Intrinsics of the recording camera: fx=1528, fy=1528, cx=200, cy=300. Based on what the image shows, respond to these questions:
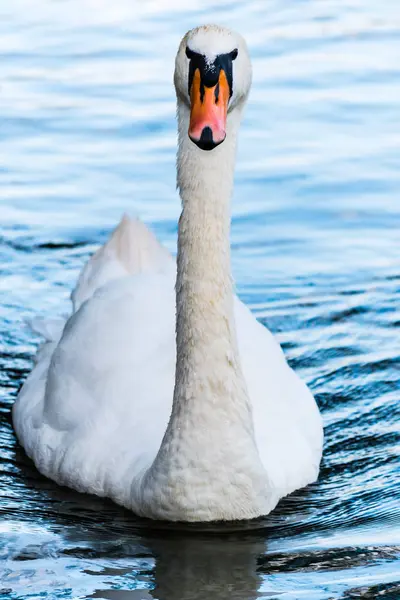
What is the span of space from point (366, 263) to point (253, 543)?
178 inches

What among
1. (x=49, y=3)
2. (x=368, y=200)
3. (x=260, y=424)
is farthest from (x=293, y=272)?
(x=49, y=3)

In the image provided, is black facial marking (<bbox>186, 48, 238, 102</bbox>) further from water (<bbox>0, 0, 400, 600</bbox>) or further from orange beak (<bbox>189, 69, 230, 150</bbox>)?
water (<bbox>0, 0, 400, 600</bbox>)

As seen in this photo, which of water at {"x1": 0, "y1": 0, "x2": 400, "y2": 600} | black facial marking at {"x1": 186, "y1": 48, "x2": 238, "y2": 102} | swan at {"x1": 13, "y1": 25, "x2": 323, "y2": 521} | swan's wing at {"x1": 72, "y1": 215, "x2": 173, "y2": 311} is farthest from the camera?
swan's wing at {"x1": 72, "y1": 215, "x2": 173, "y2": 311}

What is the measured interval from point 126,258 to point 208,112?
3.20 metres

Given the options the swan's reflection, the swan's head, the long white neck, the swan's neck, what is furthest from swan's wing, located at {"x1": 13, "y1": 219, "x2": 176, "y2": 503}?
the swan's head

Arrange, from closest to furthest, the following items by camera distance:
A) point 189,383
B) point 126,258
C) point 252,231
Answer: point 189,383 → point 126,258 → point 252,231

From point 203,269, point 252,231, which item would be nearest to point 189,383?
point 203,269

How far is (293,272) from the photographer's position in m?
11.4

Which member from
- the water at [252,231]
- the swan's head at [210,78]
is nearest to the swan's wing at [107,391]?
the water at [252,231]

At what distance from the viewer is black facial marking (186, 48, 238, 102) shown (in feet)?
21.0

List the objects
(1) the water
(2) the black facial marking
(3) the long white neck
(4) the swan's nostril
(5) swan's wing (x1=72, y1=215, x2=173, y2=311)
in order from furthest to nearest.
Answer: (5) swan's wing (x1=72, y1=215, x2=173, y2=311), (1) the water, (3) the long white neck, (2) the black facial marking, (4) the swan's nostril

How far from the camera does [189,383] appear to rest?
718 centimetres

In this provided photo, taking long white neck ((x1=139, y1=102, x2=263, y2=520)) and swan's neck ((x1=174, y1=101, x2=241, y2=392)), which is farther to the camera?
long white neck ((x1=139, y1=102, x2=263, y2=520))

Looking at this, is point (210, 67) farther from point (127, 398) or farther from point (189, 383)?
point (127, 398)
